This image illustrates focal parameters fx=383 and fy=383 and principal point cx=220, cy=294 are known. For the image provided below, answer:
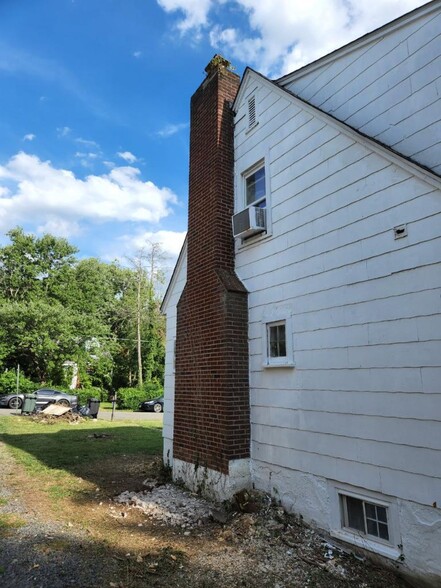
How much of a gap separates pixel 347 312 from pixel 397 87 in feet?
9.41

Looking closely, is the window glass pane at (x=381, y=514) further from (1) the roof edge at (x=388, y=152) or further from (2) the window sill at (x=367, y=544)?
(1) the roof edge at (x=388, y=152)

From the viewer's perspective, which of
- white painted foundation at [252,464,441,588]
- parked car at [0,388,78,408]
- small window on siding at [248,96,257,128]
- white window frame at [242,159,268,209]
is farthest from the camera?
parked car at [0,388,78,408]

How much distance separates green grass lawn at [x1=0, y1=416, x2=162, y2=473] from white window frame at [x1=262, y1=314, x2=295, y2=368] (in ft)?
16.6

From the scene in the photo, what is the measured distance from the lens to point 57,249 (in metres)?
35.8

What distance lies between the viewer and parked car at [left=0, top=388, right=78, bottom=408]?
2180 cm

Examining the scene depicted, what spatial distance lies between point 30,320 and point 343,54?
29.0 meters

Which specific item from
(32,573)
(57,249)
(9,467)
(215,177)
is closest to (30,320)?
(57,249)

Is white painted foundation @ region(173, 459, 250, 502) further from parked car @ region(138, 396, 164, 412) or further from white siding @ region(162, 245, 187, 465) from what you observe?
parked car @ region(138, 396, 164, 412)

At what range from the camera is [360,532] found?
4156 millimetres

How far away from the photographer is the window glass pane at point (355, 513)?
13.7 ft

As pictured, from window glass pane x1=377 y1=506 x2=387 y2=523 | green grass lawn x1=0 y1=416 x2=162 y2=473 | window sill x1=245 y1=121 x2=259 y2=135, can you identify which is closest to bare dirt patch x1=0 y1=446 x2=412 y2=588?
window glass pane x1=377 y1=506 x2=387 y2=523

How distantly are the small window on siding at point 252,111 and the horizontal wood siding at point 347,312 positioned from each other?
21.0 inches

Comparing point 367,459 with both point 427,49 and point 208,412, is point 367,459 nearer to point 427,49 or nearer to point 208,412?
point 208,412

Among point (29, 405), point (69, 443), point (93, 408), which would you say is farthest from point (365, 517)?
point (29, 405)
